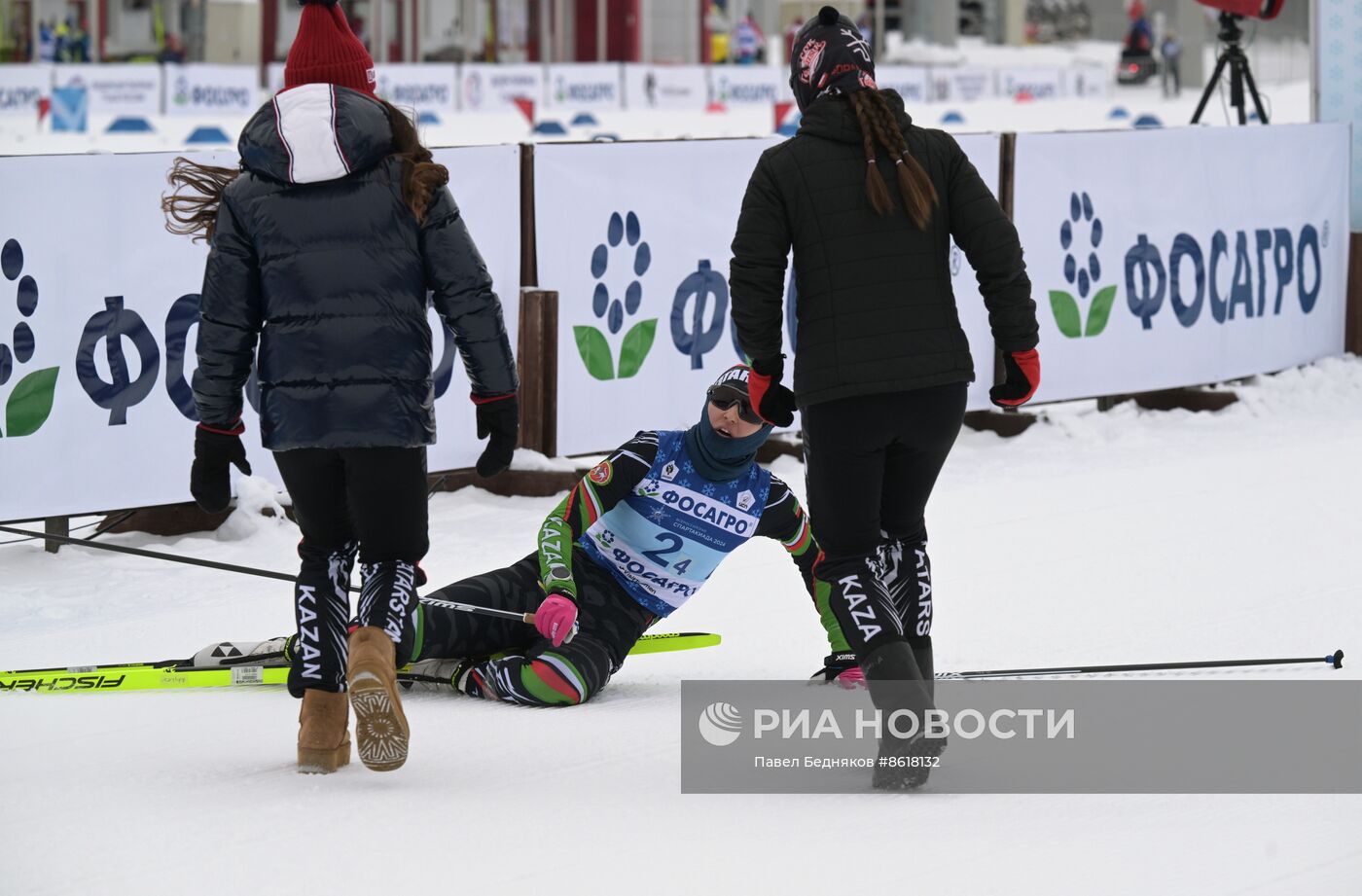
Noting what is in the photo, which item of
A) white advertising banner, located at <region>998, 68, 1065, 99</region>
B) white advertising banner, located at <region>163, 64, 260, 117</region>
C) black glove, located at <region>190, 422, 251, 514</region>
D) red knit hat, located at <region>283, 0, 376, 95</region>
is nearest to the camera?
red knit hat, located at <region>283, 0, 376, 95</region>

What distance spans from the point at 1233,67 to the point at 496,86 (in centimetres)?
2238

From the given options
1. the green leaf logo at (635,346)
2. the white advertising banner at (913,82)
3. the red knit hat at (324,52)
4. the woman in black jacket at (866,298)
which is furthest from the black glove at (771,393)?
the white advertising banner at (913,82)

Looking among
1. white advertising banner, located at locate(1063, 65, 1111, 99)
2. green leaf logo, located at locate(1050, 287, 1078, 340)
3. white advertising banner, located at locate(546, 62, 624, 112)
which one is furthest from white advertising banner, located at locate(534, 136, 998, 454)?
white advertising banner, located at locate(1063, 65, 1111, 99)

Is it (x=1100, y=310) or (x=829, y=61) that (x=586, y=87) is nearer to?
(x=1100, y=310)

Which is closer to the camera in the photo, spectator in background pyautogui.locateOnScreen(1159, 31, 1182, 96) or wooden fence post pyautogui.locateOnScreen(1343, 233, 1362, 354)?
wooden fence post pyautogui.locateOnScreen(1343, 233, 1362, 354)

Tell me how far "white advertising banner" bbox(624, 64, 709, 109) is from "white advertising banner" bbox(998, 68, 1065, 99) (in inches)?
283

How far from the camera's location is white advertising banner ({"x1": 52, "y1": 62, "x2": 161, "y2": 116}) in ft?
94.3

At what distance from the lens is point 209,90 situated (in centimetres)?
2998

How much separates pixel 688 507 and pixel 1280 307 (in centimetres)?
673

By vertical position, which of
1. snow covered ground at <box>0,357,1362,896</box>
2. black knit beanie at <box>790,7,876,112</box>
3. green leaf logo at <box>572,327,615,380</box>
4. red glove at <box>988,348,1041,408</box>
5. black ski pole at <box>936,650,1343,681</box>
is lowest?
snow covered ground at <box>0,357,1362,896</box>

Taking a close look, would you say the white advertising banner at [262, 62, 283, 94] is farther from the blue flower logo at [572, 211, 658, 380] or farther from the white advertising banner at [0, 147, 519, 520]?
the white advertising banner at [0, 147, 519, 520]

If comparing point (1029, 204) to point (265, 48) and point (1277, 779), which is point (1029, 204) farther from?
point (265, 48)

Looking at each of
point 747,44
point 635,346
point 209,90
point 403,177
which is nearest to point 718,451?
point 403,177

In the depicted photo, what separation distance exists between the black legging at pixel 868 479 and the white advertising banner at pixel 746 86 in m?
30.9
